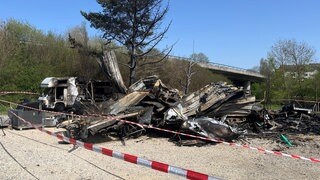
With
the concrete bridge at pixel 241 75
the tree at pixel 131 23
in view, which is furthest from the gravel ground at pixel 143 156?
the concrete bridge at pixel 241 75

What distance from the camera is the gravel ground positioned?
9.01 metres

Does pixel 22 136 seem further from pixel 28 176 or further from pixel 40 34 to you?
pixel 40 34

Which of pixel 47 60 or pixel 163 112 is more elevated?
pixel 47 60

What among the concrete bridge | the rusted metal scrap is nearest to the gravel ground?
the rusted metal scrap

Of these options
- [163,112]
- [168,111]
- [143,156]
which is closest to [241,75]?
[163,112]

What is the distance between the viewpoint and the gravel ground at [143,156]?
901 centimetres

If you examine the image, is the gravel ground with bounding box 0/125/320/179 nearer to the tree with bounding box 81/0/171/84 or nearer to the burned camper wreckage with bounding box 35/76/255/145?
the burned camper wreckage with bounding box 35/76/255/145

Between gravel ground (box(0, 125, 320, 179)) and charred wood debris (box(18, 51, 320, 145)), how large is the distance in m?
0.73

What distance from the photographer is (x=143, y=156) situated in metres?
12.3

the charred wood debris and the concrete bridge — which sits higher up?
the concrete bridge

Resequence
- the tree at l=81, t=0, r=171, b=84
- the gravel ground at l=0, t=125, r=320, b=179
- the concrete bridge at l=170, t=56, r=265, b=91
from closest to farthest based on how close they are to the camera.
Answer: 1. the gravel ground at l=0, t=125, r=320, b=179
2. the tree at l=81, t=0, r=171, b=84
3. the concrete bridge at l=170, t=56, r=265, b=91

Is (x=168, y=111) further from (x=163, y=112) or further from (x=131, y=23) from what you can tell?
(x=131, y=23)

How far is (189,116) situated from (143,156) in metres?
5.55

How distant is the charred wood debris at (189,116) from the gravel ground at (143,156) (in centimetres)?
73
